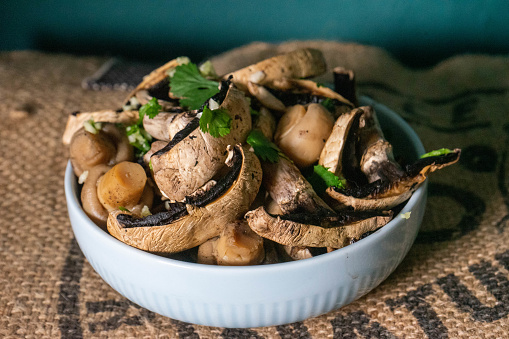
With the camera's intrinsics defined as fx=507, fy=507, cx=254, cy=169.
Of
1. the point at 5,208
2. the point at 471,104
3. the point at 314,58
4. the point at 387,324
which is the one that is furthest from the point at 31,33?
the point at 387,324

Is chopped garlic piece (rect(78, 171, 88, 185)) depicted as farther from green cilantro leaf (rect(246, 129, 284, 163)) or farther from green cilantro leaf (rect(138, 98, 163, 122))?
green cilantro leaf (rect(246, 129, 284, 163))

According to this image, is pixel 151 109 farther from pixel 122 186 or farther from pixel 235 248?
pixel 235 248

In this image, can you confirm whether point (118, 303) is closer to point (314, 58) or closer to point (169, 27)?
point (314, 58)

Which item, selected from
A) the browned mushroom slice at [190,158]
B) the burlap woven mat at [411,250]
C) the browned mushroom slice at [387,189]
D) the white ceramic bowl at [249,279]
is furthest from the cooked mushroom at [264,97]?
the burlap woven mat at [411,250]

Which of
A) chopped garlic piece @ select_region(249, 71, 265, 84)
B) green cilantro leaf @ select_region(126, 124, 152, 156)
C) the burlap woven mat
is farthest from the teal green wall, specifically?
green cilantro leaf @ select_region(126, 124, 152, 156)

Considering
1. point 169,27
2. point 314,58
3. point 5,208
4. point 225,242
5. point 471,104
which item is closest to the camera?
point 225,242
